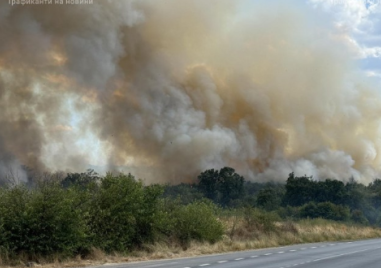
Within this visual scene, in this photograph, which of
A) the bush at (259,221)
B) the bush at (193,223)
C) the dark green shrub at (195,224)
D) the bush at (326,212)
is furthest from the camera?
the bush at (326,212)

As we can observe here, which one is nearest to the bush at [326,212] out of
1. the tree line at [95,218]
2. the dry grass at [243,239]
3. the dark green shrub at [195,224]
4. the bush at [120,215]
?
the dry grass at [243,239]

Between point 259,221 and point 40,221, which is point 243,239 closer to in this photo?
point 259,221

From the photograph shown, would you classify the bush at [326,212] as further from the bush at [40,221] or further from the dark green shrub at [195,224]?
the bush at [40,221]

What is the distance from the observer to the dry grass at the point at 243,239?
72.4ft

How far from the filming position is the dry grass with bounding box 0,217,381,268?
22.1 metres

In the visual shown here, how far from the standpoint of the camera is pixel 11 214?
20.0m

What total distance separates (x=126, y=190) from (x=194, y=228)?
6289 millimetres

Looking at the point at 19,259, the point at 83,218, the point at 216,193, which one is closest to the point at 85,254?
the point at 83,218

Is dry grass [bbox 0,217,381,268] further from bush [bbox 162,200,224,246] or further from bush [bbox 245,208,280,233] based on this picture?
bush [bbox 162,200,224,246]

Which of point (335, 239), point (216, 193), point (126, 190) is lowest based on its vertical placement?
point (335, 239)

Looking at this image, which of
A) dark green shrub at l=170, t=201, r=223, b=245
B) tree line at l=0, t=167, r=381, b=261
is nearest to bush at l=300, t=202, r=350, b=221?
tree line at l=0, t=167, r=381, b=261

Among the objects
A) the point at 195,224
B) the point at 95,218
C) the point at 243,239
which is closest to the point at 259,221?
the point at 243,239

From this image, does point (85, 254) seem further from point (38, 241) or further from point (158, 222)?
point (158, 222)

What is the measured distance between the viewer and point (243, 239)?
35.1m
